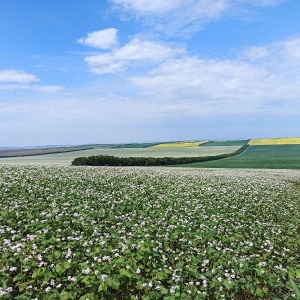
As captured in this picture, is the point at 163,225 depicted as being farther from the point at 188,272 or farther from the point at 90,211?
the point at 188,272

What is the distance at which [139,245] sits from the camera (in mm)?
9375

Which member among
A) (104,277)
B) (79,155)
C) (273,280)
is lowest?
(273,280)

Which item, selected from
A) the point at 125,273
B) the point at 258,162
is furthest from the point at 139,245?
the point at 258,162

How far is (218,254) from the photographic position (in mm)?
9469

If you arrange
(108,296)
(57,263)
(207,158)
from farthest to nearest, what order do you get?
(207,158) < (57,263) < (108,296)

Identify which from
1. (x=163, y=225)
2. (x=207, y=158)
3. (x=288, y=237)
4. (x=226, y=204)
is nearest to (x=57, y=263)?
(x=163, y=225)

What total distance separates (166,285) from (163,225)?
4.49 m

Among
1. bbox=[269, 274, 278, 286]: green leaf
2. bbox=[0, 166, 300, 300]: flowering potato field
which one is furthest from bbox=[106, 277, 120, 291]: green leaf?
bbox=[269, 274, 278, 286]: green leaf

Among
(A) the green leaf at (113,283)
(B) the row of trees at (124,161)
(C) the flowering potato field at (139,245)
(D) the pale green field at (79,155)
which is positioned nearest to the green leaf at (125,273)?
(C) the flowering potato field at (139,245)

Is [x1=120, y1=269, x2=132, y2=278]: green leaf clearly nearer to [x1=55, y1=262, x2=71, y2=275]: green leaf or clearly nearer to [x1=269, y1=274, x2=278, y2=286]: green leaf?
[x1=55, y1=262, x2=71, y2=275]: green leaf

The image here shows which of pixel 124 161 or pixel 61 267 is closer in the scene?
pixel 61 267

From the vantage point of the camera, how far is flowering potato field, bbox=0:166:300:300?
24.5 feet

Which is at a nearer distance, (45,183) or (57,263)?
(57,263)

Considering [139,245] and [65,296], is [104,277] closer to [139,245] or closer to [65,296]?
[65,296]
